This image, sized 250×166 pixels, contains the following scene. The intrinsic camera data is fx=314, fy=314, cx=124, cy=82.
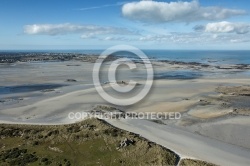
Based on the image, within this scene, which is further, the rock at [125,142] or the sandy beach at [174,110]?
the sandy beach at [174,110]

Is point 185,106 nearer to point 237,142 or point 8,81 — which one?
point 237,142

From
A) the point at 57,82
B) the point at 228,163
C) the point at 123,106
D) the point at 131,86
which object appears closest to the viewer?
the point at 228,163

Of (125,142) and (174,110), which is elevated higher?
(174,110)

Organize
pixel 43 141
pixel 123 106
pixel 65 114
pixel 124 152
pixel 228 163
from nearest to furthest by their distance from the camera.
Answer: pixel 228 163 < pixel 124 152 < pixel 43 141 < pixel 65 114 < pixel 123 106

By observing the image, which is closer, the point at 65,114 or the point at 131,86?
the point at 65,114

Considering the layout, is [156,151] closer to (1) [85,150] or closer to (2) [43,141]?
(1) [85,150]

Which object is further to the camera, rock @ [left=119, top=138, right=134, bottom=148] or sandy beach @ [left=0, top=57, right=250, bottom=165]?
sandy beach @ [left=0, top=57, right=250, bottom=165]

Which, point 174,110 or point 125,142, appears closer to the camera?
point 125,142

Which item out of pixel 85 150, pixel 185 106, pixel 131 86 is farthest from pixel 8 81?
pixel 85 150

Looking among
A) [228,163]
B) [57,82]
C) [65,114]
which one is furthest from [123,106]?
[57,82]
